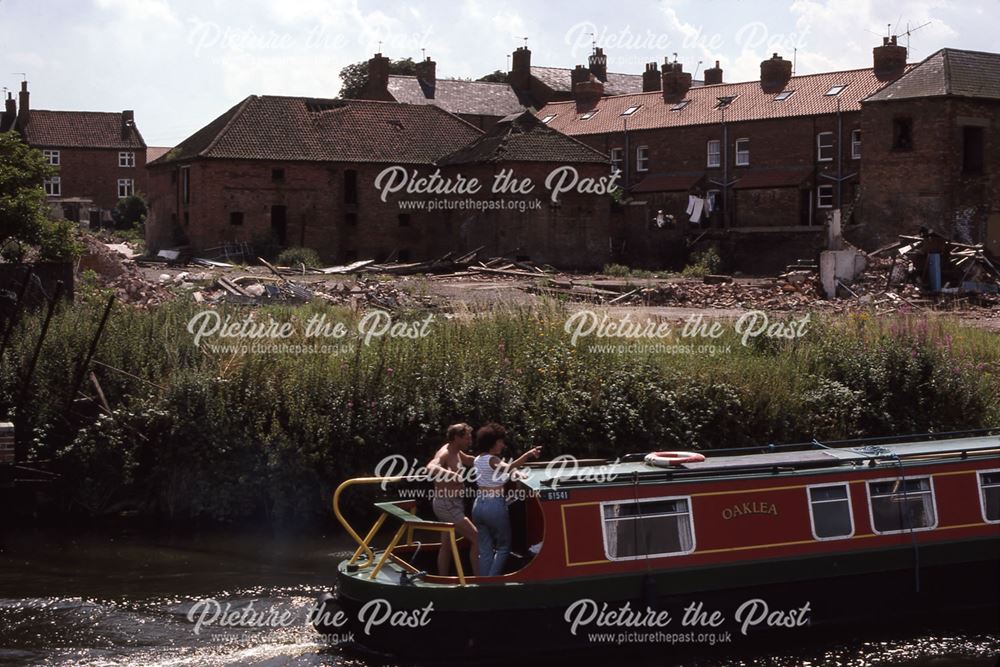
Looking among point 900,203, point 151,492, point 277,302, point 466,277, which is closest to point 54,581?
point 151,492

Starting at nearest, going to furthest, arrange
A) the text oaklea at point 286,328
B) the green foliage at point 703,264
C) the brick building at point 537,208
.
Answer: the text oaklea at point 286,328 < the green foliage at point 703,264 < the brick building at point 537,208

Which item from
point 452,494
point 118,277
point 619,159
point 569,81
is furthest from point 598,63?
point 452,494

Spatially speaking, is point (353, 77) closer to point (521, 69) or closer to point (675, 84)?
point (521, 69)

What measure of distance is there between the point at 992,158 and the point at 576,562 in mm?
36616

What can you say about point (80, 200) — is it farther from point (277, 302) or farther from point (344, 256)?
point (277, 302)

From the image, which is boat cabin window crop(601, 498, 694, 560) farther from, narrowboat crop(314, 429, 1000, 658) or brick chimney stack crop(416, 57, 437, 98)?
brick chimney stack crop(416, 57, 437, 98)

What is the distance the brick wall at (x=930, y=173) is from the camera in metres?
41.8

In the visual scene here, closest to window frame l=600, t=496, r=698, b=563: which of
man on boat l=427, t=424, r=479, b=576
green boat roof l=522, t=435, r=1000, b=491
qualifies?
green boat roof l=522, t=435, r=1000, b=491

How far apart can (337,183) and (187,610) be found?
37.9 meters

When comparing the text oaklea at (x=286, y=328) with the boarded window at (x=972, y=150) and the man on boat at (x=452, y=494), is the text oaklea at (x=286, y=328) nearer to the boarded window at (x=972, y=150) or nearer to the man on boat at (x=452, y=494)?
the man on boat at (x=452, y=494)

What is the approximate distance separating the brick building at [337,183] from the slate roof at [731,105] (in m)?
8.69

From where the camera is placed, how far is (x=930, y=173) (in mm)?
42062

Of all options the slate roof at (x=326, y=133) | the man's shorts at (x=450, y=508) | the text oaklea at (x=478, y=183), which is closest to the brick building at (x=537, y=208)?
the text oaklea at (x=478, y=183)

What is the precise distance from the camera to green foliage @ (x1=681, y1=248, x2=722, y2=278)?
A: 4547 centimetres
